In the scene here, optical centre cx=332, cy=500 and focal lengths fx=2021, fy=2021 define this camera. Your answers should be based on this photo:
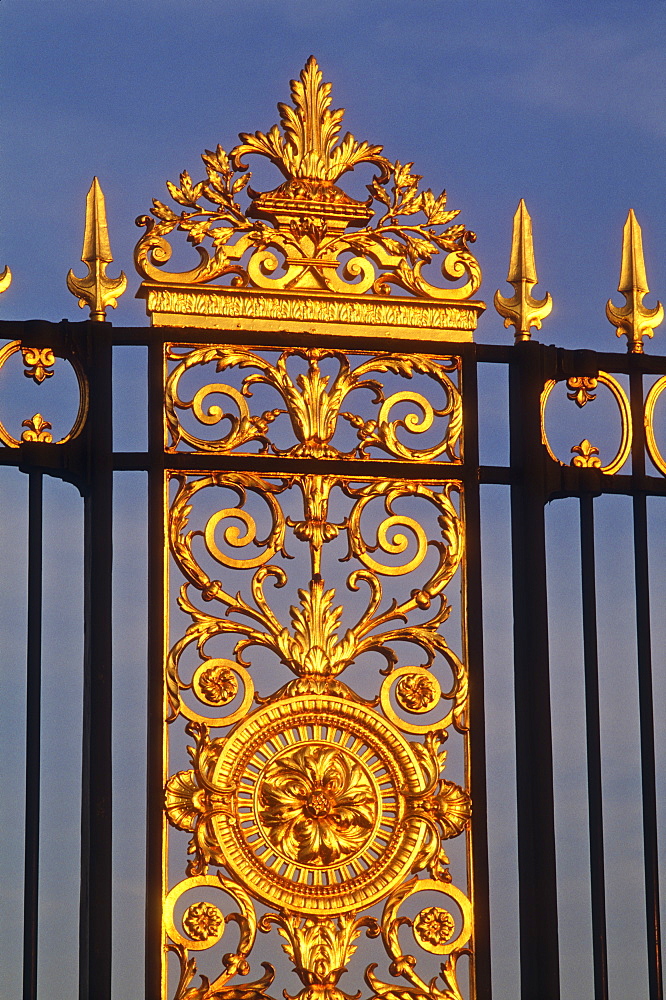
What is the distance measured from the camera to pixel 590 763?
5.56 metres

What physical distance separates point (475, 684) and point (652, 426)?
0.95 m

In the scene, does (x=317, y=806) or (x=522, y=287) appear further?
(x=522, y=287)

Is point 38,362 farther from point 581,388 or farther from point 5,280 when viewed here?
point 581,388

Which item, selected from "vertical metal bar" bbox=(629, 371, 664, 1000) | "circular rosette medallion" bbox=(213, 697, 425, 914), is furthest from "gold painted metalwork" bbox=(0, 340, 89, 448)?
"vertical metal bar" bbox=(629, 371, 664, 1000)

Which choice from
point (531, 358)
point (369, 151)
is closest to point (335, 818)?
point (531, 358)

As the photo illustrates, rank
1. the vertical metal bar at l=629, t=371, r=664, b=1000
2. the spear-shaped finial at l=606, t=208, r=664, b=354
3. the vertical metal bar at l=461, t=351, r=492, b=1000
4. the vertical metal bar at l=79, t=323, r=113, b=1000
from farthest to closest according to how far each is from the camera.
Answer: the spear-shaped finial at l=606, t=208, r=664, b=354 < the vertical metal bar at l=629, t=371, r=664, b=1000 < the vertical metal bar at l=461, t=351, r=492, b=1000 < the vertical metal bar at l=79, t=323, r=113, b=1000

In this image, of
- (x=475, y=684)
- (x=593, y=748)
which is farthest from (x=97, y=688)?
(x=593, y=748)

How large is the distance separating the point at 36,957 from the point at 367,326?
6.32ft

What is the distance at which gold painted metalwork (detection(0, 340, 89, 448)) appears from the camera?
5414 millimetres

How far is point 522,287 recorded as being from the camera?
571 cm

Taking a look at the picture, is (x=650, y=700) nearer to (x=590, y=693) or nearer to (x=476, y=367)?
(x=590, y=693)

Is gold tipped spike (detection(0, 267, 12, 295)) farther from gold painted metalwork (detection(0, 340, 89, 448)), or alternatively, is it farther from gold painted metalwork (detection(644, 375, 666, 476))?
gold painted metalwork (detection(644, 375, 666, 476))

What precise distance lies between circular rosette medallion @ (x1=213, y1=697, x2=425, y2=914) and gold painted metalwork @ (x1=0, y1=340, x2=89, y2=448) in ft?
3.03

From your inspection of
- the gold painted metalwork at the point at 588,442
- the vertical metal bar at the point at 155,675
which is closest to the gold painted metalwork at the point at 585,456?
the gold painted metalwork at the point at 588,442
